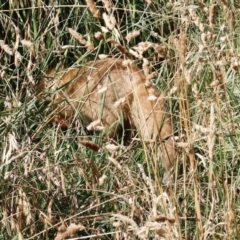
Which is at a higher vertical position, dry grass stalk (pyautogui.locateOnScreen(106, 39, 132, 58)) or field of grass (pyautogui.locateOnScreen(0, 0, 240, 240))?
dry grass stalk (pyautogui.locateOnScreen(106, 39, 132, 58))

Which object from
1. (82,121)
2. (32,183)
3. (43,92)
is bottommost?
(82,121)

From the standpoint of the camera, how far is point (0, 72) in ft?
6.77

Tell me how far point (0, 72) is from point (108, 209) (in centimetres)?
55

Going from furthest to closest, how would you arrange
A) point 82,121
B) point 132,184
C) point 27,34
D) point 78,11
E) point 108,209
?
point 78,11
point 82,121
point 27,34
point 108,209
point 132,184

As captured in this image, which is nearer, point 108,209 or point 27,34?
point 108,209

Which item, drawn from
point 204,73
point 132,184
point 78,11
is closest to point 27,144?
point 132,184

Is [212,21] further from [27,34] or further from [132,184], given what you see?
[27,34]

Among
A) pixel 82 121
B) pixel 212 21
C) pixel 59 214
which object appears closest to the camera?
pixel 212 21

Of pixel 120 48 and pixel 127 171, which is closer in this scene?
pixel 120 48

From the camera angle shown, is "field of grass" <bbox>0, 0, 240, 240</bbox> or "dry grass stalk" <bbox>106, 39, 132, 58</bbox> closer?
"dry grass stalk" <bbox>106, 39, 132, 58</bbox>

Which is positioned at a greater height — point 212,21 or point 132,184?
point 212,21

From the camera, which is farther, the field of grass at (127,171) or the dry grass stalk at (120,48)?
the field of grass at (127,171)

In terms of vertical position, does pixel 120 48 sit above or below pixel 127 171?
above

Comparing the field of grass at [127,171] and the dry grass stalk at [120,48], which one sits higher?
the dry grass stalk at [120,48]
